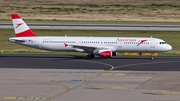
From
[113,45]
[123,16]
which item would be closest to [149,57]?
[113,45]

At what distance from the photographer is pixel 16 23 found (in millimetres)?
79562

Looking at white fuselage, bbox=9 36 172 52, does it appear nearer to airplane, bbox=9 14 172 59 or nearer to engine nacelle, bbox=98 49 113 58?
airplane, bbox=9 14 172 59

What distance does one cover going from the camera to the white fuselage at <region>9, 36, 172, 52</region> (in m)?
77.6

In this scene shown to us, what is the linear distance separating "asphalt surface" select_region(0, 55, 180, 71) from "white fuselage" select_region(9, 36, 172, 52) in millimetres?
1608

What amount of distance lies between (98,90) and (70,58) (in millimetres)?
27961

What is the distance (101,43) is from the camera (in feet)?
256

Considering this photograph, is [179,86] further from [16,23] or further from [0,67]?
[16,23]

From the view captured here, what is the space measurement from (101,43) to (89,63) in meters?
6.87

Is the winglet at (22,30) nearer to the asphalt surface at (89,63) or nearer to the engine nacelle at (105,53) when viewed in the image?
the asphalt surface at (89,63)

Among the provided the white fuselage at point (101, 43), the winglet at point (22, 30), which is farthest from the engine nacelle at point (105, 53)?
the winglet at point (22, 30)

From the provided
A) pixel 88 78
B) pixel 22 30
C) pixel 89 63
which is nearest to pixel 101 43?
pixel 89 63

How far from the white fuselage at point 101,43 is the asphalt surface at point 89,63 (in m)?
1.61

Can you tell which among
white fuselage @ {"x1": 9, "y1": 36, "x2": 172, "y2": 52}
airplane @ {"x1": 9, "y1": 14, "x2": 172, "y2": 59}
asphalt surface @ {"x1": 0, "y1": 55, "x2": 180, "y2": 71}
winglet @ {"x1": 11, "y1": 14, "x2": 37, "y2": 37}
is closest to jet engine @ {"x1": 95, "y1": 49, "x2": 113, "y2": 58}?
airplane @ {"x1": 9, "y1": 14, "x2": 172, "y2": 59}

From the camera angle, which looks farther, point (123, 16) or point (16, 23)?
point (123, 16)
